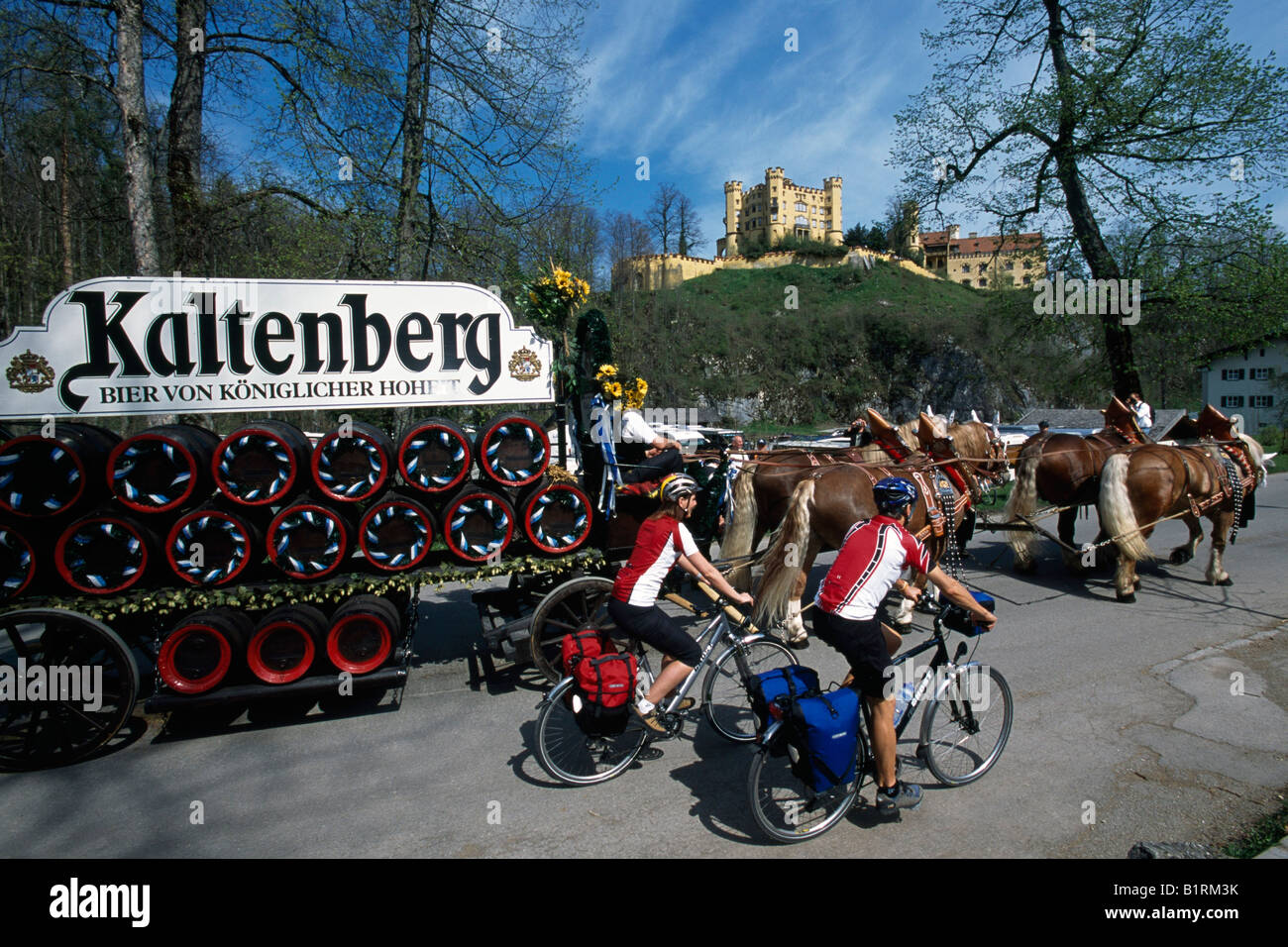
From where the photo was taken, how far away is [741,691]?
213 inches

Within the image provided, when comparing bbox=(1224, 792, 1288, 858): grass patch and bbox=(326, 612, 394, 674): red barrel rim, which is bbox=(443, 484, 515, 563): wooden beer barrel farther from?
bbox=(1224, 792, 1288, 858): grass patch

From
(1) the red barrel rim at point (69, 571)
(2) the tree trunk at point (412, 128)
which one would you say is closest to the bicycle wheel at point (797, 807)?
(1) the red barrel rim at point (69, 571)

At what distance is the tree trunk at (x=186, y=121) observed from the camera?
9492mm

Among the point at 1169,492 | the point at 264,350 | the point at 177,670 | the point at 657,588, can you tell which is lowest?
the point at 177,670

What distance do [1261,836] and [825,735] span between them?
2367 mm

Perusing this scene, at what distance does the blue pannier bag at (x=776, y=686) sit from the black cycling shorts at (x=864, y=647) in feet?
0.73

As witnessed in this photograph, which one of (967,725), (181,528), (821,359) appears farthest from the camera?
(821,359)

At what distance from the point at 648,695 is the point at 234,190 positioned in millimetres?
16218

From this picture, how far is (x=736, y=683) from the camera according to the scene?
17.2 feet

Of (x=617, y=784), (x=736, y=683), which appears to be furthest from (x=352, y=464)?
(x=736, y=683)

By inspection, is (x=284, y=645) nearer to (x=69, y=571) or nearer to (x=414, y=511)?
(x=414, y=511)

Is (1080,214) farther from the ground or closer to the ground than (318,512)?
farther from the ground

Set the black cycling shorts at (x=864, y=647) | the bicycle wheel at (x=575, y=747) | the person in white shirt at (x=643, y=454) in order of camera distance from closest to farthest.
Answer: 1. the black cycling shorts at (x=864, y=647)
2. the bicycle wheel at (x=575, y=747)
3. the person in white shirt at (x=643, y=454)

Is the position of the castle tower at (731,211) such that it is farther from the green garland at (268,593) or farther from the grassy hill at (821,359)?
the green garland at (268,593)
